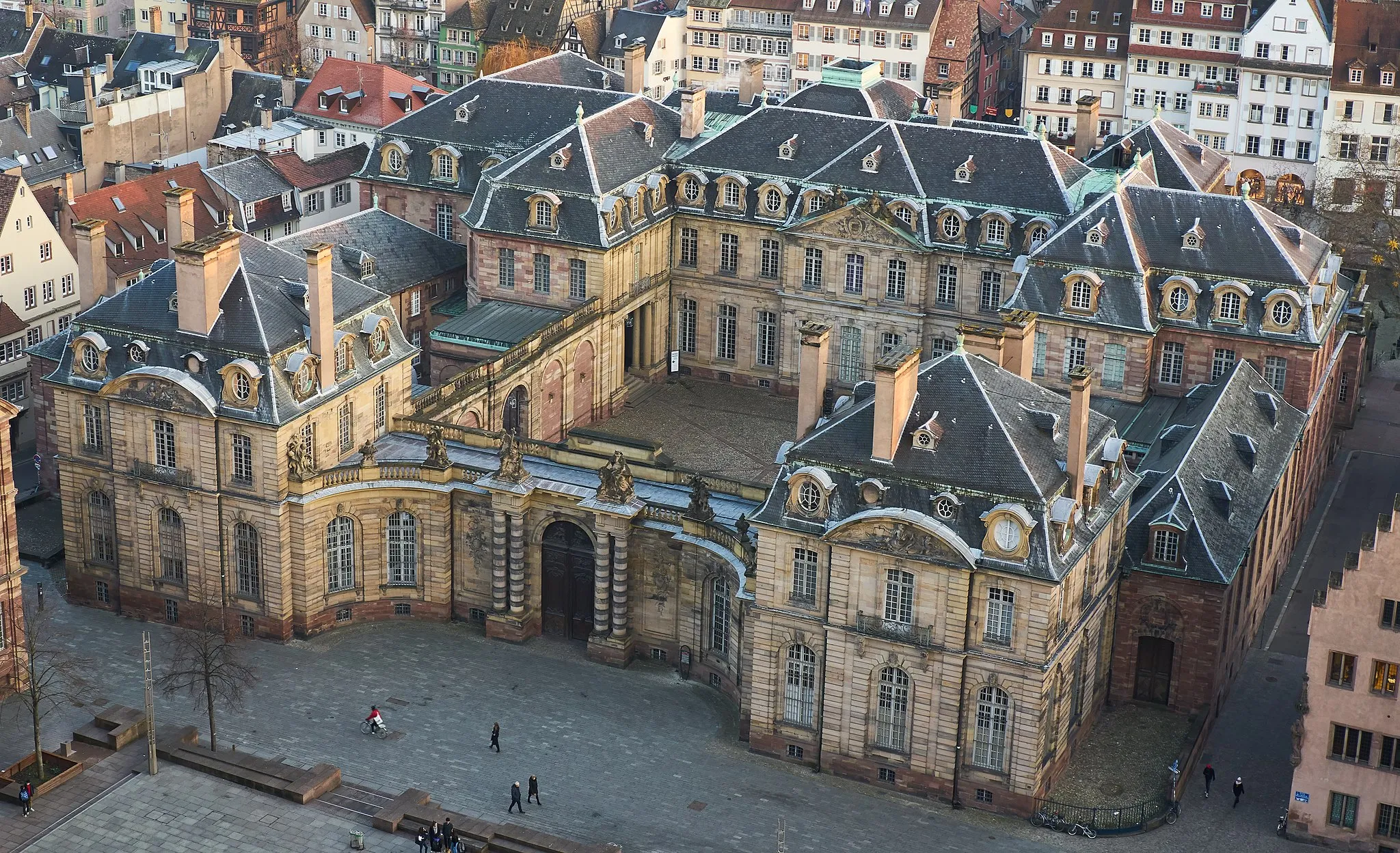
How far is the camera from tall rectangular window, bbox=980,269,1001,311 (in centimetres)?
14012

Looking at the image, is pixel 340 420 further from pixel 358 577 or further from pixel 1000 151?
pixel 1000 151

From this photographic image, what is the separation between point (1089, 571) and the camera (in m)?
106

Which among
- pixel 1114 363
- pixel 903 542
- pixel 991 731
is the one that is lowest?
pixel 991 731

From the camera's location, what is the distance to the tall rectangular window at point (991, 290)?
5517 inches

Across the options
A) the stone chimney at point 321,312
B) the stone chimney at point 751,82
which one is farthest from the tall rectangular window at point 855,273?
A: the stone chimney at point 321,312

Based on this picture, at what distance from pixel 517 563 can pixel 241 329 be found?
1775cm

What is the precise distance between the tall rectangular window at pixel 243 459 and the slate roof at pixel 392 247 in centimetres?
2311

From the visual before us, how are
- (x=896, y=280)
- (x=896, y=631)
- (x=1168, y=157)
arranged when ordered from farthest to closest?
(x=896, y=280)
(x=1168, y=157)
(x=896, y=631)

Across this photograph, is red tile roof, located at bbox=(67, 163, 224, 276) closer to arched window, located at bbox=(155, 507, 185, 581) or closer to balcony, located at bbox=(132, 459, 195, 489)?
balcony, located at bbox=(132, 459, 195, 489)

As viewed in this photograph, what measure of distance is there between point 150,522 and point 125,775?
1658cm

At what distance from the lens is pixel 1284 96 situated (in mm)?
184000

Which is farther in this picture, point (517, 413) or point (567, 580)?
point (517, 413)

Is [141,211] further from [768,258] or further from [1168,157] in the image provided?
[1168,157]

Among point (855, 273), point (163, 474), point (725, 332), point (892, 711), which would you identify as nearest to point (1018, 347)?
point (892, 711)
